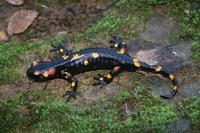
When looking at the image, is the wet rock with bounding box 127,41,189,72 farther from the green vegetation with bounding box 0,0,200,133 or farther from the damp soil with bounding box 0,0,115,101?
the damp soil with bounding box 0,0,115,101

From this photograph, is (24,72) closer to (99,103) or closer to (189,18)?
(99,103)

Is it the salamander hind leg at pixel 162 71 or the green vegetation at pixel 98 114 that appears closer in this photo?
the green vegetation at pixel 98 114

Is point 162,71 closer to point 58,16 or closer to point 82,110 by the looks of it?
point 82,110

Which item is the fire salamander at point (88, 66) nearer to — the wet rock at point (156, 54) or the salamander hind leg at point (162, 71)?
the salamander hind leg at point (162, 71)

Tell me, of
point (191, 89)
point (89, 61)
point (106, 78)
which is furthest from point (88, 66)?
point (191, 89)

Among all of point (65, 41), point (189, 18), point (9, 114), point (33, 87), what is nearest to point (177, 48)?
point (189, 18)

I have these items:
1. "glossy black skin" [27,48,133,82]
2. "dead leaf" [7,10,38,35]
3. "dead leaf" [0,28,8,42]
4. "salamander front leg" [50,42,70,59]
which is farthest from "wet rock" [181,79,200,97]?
"dead leaf" [0,28,8,42]

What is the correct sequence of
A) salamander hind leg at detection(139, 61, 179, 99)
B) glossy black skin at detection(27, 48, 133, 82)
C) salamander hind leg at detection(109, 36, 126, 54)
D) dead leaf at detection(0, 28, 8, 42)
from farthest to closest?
dead leaf at detection(0, 28, 8, 42)
salamander hind leg at detection(109, 36, 126, 54)
glossy black skin at detection(27, 48, 133, 82)
salamander hind leg at detection(139, 61, 179, 99)

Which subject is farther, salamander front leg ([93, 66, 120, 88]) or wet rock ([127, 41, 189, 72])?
wet rock ([127, 41, 189, 72])

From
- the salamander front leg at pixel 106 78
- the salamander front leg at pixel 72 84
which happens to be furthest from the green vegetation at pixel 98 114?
the salamander front leg at pixel 106 78
